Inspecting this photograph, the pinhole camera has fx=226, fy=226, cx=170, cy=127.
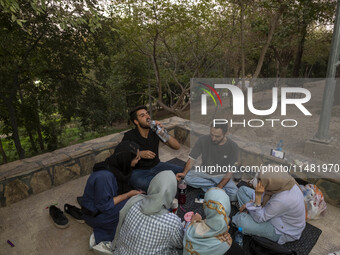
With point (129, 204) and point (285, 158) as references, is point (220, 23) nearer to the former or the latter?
point (285, 158)

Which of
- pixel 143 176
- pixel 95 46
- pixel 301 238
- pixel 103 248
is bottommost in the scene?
pixel 301 238

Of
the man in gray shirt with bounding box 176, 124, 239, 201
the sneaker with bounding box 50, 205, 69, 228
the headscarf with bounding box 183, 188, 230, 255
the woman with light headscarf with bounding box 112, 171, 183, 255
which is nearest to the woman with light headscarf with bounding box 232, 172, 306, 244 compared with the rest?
the man in gray shirt with bounding box 176, 124, 239, 201

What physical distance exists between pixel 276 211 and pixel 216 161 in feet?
4.66

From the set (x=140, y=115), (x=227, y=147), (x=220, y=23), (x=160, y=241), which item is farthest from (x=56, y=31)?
(x=220, y=23)

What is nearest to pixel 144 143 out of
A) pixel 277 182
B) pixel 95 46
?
pixel 277 182

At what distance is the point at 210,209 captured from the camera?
2.12 metres

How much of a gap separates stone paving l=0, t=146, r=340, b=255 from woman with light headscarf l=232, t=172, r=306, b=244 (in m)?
0.55

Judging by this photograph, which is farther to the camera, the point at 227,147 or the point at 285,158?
the point at 285,158

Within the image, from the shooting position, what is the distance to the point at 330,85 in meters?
5.55

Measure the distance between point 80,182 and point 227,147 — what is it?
10.4 ft

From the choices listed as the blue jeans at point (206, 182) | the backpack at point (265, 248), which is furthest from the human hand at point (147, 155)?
the backpack at point (265, 248)

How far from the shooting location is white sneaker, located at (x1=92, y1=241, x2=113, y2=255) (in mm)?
2857

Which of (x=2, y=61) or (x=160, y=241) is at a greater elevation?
(x=2, y=61)

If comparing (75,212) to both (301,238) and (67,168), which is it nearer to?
(67,168)
